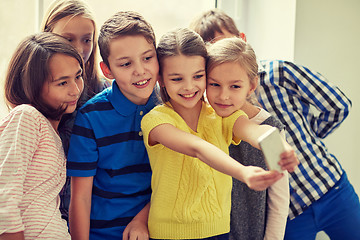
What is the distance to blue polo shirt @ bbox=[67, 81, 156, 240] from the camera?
104cm

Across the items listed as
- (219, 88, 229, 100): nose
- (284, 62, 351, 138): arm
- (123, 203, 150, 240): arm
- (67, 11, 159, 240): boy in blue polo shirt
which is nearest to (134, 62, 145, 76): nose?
(67, 11, 159, 240): boy in blue polo shirt

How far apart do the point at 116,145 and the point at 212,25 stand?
595mm

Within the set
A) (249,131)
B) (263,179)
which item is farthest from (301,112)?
(263,179)

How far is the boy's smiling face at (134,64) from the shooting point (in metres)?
1.02

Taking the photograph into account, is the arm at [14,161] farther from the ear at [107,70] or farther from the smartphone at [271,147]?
the smartphone at [271,147]

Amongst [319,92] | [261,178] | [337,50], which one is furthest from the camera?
[337,50]

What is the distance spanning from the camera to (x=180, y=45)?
0.99 m

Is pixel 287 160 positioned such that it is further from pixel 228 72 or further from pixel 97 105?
pixel 97 105

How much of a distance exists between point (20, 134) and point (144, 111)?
13.5 inches

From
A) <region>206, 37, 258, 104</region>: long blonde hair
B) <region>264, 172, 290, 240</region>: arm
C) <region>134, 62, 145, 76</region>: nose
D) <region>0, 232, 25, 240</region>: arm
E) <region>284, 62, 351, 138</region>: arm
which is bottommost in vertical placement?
<region>264, 172, 290, 240</region>: arm

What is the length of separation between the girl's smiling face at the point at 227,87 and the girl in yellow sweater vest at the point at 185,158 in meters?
0.02

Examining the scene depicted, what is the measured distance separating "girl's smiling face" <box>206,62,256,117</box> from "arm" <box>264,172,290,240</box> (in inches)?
11.3

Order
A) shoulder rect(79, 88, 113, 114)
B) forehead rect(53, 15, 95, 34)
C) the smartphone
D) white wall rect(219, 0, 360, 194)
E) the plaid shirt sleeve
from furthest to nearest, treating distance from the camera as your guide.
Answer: white wall rect(219, 0, 360, 194) < the plaid shirt sleeve < forehead rect(53, 15, 95, 34) < shoulder rect(79, 88, 113, 114) < the smartphone

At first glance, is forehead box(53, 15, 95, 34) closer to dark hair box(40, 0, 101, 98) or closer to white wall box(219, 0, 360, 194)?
dark hair box(40, 0, 101, 98)
